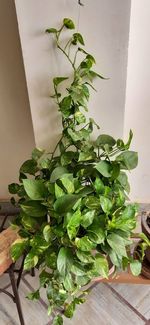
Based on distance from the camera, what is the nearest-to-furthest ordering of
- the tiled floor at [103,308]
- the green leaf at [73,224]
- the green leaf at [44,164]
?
the green leaf at [73,224], the green leaf at [44,164], the tiled floor at [103,308]

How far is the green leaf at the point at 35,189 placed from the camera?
93 centimetres

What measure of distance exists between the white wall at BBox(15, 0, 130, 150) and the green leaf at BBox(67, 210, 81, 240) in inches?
16.6

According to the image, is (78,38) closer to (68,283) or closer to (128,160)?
(128,160)

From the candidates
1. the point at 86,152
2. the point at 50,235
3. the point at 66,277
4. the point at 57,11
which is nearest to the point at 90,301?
the point at 66,277

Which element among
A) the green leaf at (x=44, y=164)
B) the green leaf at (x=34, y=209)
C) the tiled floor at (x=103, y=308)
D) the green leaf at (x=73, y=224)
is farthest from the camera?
the tiled floor at (x=103, y=308)

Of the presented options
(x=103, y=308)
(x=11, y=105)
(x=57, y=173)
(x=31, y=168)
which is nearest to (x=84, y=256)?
(x=57, y=173)

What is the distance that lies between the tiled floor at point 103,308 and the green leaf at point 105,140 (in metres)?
0.68

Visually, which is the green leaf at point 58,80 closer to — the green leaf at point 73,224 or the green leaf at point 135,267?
the green leaf at point 73,224

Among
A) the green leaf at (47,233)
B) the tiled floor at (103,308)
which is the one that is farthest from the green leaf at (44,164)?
the tiled floor at (103,308)

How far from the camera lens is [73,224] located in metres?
0.87

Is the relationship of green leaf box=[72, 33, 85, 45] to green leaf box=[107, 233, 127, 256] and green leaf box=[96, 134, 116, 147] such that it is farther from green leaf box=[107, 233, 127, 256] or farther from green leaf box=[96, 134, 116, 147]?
green leaf box=[107, 233, 127, 256]

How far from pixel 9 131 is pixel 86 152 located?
65 centimetres

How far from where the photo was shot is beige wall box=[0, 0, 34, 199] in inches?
49.5

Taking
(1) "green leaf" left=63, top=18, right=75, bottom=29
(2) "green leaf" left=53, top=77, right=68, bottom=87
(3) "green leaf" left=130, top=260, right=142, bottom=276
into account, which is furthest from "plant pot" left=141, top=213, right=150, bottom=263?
(1) "green leaf" left=63, top=18, right=75, bottom=29
